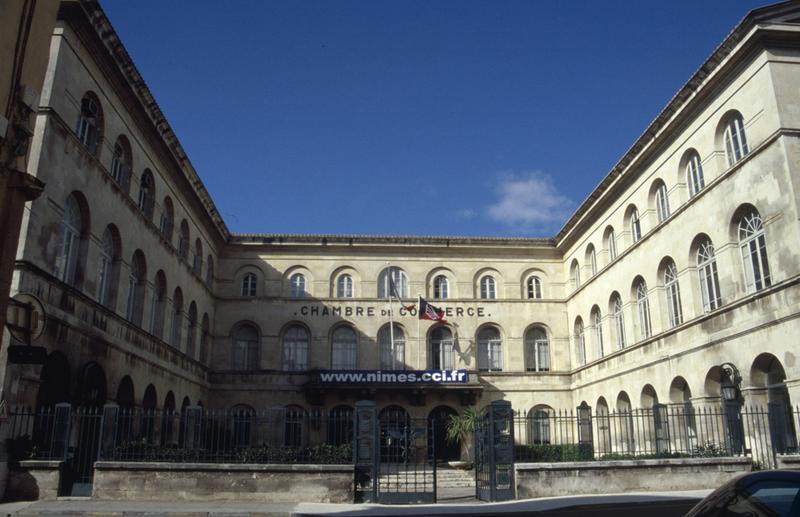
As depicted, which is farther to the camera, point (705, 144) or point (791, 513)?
point (705, 144)

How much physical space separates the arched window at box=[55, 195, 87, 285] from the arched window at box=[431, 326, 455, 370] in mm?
19114

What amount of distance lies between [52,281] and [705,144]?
18443 mm

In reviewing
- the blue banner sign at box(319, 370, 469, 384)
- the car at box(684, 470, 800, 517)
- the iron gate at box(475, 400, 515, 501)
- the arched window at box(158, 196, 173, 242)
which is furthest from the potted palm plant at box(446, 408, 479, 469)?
the car at box(684, 470, 800, 517)

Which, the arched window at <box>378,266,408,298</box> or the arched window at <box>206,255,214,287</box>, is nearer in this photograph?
the arched window at <box>206,255,214,287</box>

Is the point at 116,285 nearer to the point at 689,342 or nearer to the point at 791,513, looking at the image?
the point at 689,342

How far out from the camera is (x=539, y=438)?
1313 inches

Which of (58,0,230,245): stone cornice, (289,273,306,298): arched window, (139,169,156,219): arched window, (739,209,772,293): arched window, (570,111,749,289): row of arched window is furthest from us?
(289,273,306,298): arched window

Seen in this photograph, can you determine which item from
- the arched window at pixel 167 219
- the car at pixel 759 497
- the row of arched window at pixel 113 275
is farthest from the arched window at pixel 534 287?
the car at pixel 759 497

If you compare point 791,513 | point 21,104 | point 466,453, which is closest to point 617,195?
point 466,453

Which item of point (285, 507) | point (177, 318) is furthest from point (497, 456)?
point (177, 318)

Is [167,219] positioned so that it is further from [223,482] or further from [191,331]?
[223,482]

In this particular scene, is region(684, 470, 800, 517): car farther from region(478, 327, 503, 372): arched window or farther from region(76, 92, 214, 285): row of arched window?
region(478, 327, 503, 372): arched window

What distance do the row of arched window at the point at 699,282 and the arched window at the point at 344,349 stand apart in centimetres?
1128

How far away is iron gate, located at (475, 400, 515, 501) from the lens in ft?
51.6
